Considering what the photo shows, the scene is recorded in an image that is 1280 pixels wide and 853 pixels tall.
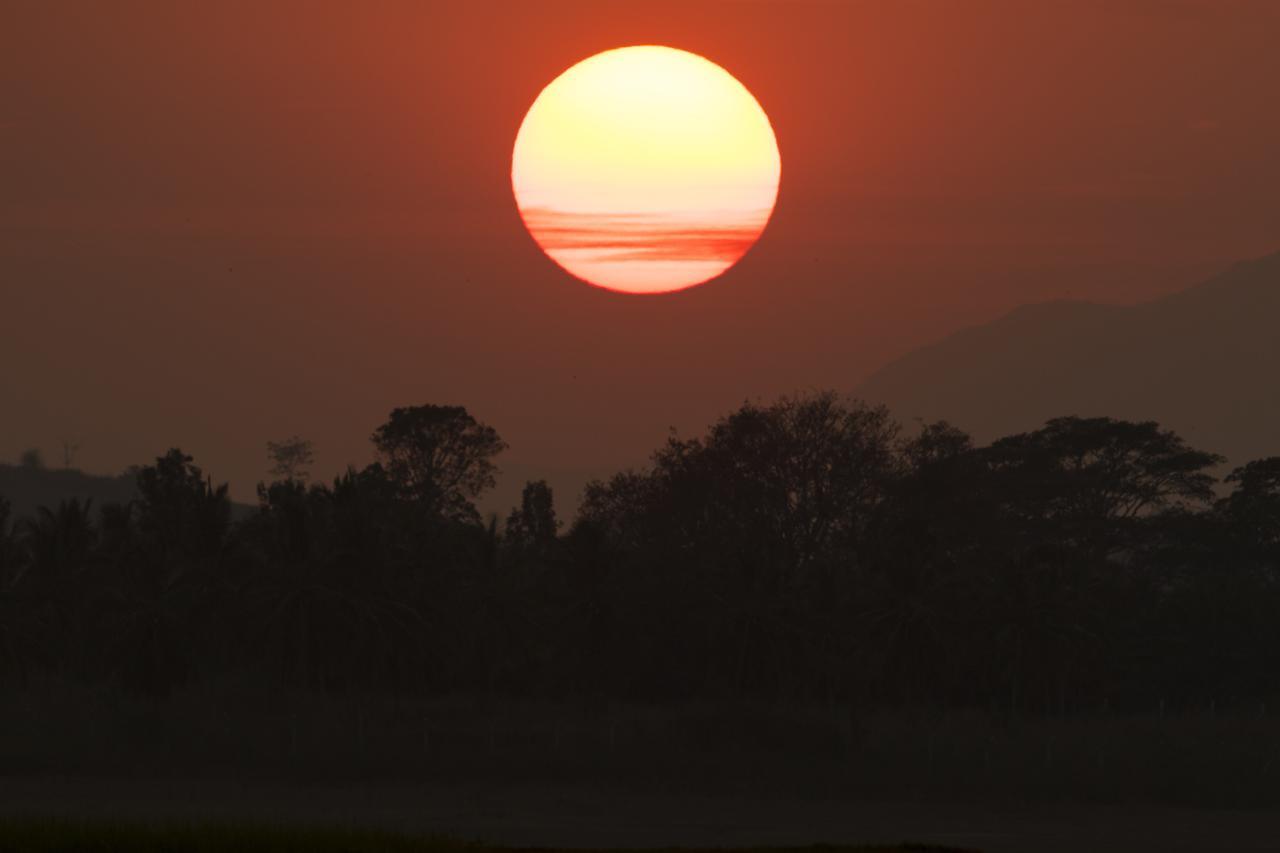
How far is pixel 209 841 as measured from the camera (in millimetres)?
43031

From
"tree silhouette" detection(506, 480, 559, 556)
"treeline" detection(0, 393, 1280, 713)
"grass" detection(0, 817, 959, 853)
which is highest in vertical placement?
"tree silhouette" detection(506, 480, 559, 556)

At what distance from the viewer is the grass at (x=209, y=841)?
42344 mm

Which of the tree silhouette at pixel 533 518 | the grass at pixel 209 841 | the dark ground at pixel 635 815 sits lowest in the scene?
the grass at pixel 209 841

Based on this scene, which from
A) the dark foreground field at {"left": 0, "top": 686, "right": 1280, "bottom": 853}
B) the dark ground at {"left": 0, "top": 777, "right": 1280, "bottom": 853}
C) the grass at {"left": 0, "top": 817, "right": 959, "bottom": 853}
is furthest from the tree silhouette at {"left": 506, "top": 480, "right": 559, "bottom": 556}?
the grass at {"left": 0, "top": 817, "right": 959, "bottom": 853}

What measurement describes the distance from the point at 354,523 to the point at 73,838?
2383 inches

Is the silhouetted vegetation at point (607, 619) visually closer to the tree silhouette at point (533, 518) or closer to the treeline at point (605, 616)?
the treeline at point (605, 616)

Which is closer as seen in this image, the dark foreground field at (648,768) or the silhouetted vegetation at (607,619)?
the dark foreground field at (648,768)

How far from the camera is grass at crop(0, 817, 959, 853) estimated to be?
→ 42344 millimetres

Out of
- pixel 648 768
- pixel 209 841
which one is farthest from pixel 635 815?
pixel 209 841

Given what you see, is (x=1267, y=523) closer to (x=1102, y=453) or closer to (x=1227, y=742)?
(x=1102, y=453)

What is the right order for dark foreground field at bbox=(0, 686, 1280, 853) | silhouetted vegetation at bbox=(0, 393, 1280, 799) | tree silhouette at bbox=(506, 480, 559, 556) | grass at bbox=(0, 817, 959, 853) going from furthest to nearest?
tree silhouette at bbox=(506, 480, 559, 556) → silhouetted vegetation at bbox=(0, 393, 1280, 799) → dark foreground field at bbox=(0, 686, 1280, 853) → grass at bbox=(0, 817, 959, 853)

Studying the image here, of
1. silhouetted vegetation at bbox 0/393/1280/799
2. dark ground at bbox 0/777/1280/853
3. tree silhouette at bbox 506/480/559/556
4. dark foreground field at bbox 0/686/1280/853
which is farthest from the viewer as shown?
tree silhouette at bbox 506/480/559/556

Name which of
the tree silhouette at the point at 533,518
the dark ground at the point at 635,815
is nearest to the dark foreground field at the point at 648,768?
the dark ground at the point at 635,815

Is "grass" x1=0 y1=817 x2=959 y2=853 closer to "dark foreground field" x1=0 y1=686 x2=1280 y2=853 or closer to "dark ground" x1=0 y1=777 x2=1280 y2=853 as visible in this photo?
"dark ground" x1=0 y1=777 x2=1280 y2=853
